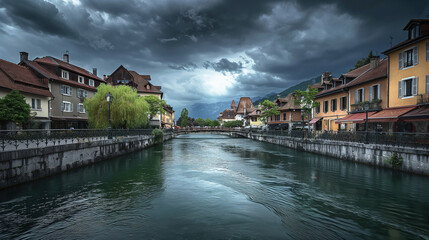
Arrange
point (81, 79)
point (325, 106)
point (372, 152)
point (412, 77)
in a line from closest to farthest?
point (372, 152) → point (412, 77) → point (325, 106) → point (81, 79)

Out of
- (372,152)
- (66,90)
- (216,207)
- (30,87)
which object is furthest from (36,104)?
(372,152)

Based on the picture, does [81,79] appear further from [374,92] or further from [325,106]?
[374,92]

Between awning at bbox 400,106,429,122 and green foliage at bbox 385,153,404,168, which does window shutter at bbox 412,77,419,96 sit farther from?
green foliage at bbox 385,153,404,168

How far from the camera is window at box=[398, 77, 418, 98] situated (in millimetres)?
18487

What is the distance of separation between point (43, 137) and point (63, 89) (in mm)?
24949

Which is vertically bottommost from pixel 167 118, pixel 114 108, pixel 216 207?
pixel 216 207

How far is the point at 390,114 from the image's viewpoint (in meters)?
19.5

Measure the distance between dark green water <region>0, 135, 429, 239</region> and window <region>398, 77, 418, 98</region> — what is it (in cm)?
886

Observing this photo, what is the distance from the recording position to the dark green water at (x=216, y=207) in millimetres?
6652

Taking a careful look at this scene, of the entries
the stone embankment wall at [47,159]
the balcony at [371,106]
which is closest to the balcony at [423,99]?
the balcony at [371,106]

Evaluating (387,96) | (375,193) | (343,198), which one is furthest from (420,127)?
(343,198)

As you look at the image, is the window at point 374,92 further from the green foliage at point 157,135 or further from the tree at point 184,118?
the tree at point 184,118

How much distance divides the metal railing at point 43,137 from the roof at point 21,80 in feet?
44.8

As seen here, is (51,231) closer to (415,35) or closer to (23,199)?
(23,199)
